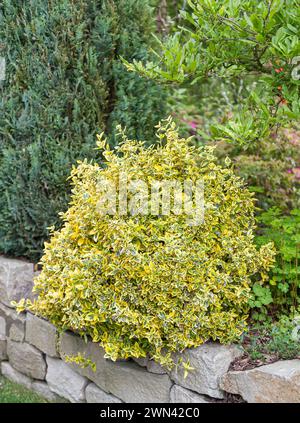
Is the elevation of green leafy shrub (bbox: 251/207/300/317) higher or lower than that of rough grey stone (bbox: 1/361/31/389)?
higher

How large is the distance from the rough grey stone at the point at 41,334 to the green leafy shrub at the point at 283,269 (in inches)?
49.3

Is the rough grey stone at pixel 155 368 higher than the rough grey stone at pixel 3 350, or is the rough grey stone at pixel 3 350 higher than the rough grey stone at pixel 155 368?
the rough grey stone at pixel 155 368

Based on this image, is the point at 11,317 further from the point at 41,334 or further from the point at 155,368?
the point at 155,368

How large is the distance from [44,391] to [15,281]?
746 millimetres

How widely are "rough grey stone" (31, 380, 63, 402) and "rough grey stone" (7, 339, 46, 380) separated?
0.06 metres

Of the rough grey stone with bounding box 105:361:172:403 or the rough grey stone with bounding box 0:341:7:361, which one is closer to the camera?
the rough grey stone with bounding box 105:361:172:403

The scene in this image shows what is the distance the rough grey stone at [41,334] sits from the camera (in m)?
3.43

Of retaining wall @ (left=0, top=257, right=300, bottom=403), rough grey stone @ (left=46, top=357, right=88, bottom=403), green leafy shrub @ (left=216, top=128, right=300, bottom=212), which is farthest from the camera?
green leafy shrub @ (left=216, top=128, right=300, bottom=212)

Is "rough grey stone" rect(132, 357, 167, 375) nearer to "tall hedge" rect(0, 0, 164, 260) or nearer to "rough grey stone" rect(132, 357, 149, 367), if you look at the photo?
"rough grey stone" rect(132, 357, 149, 367)

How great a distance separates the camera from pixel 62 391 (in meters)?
3.47

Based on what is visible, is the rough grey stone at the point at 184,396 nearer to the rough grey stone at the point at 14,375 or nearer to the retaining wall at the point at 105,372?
the retaining wall at the point at 105,372

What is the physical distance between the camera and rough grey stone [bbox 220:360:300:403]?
2.60m

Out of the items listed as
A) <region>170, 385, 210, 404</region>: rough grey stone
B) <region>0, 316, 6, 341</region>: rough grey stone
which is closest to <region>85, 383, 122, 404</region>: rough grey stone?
<region>170, 385, 210, 404</region>: rough grey stone

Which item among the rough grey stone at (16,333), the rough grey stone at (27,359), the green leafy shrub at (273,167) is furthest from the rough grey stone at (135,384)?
the green leafy shrub at (273,167)
